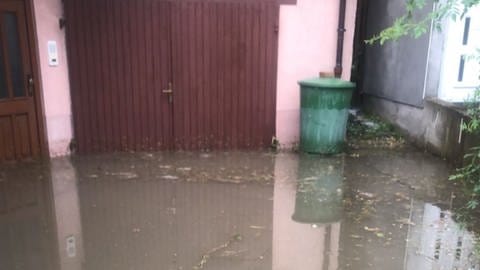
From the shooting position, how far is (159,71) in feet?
23.3

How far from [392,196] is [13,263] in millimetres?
4383

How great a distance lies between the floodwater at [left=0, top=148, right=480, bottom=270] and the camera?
13.6ft

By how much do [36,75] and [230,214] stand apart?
12.4ft

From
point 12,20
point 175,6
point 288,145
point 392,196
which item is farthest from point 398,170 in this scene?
point 12,20

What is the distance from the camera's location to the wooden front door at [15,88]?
622 centimetres

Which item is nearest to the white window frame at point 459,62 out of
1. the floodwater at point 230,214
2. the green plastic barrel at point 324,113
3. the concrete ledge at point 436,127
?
the concrete ledge at point 436,127

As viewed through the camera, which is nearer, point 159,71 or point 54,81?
point 54,81

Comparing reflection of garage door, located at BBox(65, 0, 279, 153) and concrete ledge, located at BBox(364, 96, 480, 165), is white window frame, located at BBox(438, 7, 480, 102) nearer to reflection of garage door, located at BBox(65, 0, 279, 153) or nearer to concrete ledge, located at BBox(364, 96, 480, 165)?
concrete ledge, located at BBox(364, 96, 480, 165)

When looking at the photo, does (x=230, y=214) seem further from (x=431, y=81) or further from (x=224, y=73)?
(x=431, y=81)

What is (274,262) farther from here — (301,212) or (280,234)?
(301,212)

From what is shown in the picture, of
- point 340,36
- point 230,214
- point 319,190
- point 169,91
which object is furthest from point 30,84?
point 340,36

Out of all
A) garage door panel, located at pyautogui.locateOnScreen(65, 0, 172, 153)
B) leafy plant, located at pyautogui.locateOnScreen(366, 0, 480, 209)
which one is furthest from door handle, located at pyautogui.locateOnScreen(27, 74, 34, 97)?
leafy plant, located at pyautogui.locateOnScreen(366, 0, 480, 209)

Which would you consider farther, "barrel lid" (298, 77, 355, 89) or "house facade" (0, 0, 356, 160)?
"barrel lid" (298, 77, 355, 89)

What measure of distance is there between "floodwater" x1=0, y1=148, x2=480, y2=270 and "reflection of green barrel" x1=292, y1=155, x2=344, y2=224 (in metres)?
0.01
